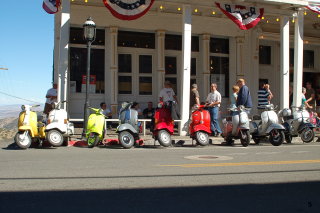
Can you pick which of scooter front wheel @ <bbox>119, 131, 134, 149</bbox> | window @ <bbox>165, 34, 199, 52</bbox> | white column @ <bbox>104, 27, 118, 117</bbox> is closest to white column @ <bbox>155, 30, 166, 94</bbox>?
window @ <bbox>165, 34, 199, 52</bbox>

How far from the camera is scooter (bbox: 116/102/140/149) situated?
11133 millimetres

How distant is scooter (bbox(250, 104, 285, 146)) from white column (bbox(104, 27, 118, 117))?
6.06 meters

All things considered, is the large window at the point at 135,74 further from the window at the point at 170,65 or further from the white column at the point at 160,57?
the window at the point at 170,65

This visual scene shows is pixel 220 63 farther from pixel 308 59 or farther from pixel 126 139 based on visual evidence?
pixel 126 139

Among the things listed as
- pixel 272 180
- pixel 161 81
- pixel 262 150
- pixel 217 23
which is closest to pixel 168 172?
pixel 272 180

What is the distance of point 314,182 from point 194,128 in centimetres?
547

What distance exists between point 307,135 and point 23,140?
8.59 metres

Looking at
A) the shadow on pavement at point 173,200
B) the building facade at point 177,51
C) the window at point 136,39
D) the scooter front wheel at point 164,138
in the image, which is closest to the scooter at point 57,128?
the scooter front wheel at point 164,138

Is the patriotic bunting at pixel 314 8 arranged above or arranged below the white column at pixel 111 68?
above

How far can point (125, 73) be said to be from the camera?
56.0 ft

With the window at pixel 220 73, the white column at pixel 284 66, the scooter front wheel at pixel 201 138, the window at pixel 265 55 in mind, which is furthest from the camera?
the window at pixel 265 55

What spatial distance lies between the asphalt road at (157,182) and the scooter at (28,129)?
65 cm

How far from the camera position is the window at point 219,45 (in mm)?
18359

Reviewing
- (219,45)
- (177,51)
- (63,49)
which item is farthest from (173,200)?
(219,45)
